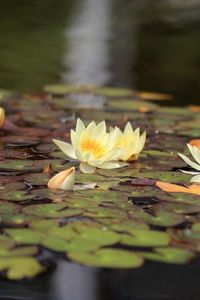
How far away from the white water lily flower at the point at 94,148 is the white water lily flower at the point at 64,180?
0.46 ft

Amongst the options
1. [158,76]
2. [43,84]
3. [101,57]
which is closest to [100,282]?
[43,84]

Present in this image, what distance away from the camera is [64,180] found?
140 cm

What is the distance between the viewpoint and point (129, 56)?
3379mm

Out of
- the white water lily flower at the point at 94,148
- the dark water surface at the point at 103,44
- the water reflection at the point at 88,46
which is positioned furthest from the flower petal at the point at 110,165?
the water reflection at the point at 88,46

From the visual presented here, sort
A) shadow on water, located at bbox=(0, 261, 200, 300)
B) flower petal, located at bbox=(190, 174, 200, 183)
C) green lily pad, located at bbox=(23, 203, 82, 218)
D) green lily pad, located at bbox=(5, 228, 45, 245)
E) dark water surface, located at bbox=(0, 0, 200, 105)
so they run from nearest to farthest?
shadow on water, located at bbox=(0, 261, 200, 300) < green lily pad, located at bbox=(5, 228, 45, 245) < green lily pad, located at bbox=(23, 203, 82, 218) < flower petal, located at bbox=(190, 174, 200, 183) < dark water surface, located at bbox=(0, 0, 200, 105)

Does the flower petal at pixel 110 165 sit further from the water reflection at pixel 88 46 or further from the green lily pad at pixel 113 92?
the water reflection at pixel 88 46

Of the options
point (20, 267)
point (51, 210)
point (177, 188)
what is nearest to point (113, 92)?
point (177, 188)

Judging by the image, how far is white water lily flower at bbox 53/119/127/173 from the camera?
1.56 metres

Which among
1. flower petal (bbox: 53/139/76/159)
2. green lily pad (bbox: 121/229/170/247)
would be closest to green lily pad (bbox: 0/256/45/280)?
green lily pad (bbox: 121/229/170/247)

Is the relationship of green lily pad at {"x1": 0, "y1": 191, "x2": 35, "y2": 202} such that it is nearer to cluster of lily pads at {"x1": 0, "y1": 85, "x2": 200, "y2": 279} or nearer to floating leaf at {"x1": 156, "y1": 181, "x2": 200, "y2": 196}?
cluster of lily pads at {"x1": 0, "y1": 85, "x2": 200, "y2": 279}

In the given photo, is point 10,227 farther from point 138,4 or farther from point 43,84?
point 138,4

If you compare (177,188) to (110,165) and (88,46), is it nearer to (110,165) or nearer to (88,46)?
(110,165)

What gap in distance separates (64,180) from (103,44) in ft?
7.51

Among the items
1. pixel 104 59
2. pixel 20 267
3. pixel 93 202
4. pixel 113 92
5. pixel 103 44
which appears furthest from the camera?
pixel 103 44
